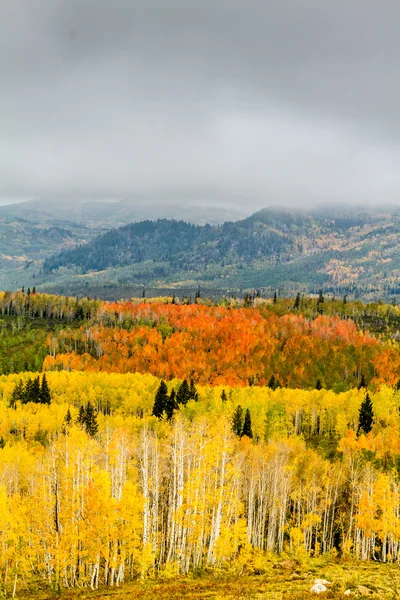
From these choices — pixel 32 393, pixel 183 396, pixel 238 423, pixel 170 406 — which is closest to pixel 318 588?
pixel 238 423

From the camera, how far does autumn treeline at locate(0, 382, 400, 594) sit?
50.8 meters

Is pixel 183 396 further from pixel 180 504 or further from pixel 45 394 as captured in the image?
pixel 180 504

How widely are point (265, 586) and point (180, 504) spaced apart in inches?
565

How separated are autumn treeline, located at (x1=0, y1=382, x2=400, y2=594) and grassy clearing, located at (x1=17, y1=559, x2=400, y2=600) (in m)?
2.19

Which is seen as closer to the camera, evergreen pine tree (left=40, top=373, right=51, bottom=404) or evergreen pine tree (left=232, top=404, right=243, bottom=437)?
evergreen pine tree (left=232, top=404, right=243, bottom=437)

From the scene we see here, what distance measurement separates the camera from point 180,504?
57344 mm

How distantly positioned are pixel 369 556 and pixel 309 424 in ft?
239

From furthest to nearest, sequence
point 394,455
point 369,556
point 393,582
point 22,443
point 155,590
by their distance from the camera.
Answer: point 22,443 → point 394,455 → point 369,556 → point 155,590 → point 393,582

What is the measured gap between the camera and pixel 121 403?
166m

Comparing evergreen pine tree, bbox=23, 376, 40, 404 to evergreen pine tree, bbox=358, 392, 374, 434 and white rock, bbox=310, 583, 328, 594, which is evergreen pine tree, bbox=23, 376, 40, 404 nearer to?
evergreen pine tree, bbox=358, 392, 374, 434

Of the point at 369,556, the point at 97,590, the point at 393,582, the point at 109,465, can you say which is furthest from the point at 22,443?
the point at 393,582

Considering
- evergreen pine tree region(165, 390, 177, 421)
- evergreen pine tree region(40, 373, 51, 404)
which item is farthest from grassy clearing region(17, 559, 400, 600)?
evergreen pine tree region(40, 373, 51, 404)

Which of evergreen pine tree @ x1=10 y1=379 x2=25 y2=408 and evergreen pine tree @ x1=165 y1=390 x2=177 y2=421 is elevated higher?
evergreen pine tree @ x1=165 y1=390 x2=177 y2=421

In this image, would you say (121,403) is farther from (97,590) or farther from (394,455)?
(97,590)
